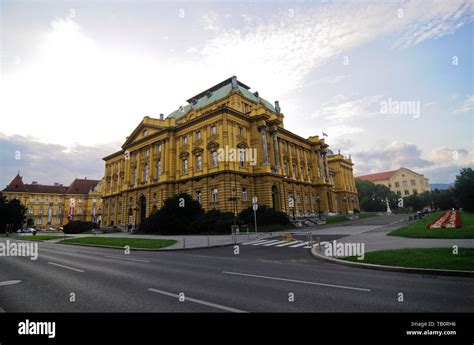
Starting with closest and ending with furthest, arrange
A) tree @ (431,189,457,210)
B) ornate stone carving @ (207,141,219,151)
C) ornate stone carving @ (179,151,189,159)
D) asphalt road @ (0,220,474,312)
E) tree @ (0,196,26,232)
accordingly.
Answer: asphalt road @ (0,220,474,312) < ornate stone carving @ (207,141,219,151) < ornate stone carving @ (179,151,189,159) < tree @ (0,196,26,232) < tree @ (431,189,457,210)

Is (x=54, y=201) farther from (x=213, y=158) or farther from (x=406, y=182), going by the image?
(x=406, y=182)

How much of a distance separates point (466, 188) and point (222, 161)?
44.0 m

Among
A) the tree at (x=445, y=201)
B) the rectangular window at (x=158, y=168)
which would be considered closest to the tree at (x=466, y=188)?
the tree at (x=445, y=201)

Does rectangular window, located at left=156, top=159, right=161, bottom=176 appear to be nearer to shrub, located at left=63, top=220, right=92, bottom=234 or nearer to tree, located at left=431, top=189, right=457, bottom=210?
shrub, located at left=63, top=220, right=92, bottom=234

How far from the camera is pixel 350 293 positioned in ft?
20.5

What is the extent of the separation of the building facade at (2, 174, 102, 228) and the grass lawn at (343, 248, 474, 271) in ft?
311

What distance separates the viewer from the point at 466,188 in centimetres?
4303

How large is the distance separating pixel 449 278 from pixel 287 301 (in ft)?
18.8

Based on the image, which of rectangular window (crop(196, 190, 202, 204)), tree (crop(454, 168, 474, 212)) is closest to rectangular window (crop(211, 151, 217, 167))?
rectangular window (crop(196, 190, 202, 204))

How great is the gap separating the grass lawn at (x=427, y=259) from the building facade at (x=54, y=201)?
9466 cm

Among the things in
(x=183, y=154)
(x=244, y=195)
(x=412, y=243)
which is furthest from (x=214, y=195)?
(x=412, y=243)

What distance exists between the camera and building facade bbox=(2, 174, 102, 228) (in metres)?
87.4
